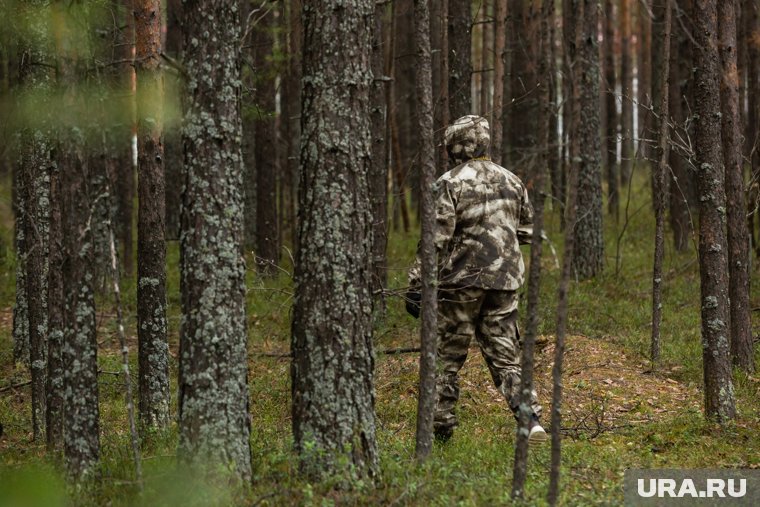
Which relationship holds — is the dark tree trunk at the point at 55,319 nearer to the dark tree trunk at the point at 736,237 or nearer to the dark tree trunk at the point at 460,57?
the dark tree trunk at the point at 736,237

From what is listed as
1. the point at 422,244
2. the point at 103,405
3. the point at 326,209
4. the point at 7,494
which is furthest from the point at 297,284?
the point at 103,405

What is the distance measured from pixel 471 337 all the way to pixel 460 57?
7610 millimetres

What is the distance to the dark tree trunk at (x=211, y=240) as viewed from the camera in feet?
18.0

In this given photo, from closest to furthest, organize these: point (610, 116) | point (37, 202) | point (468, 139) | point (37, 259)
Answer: point (468, 139)
point (37, 202)
point (37, 259)
point (610, 116)

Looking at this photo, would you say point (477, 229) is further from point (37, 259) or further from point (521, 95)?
point (521, 95)

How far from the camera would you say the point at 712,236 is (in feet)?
27.5

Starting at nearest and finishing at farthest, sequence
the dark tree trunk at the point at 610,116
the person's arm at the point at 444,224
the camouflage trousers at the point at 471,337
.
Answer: the person's arm at the point at 444,224, the camouflage trousers at the point at 471,337, the dark tree trunk at the point at 610,116

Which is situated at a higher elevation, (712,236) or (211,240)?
(712,236)

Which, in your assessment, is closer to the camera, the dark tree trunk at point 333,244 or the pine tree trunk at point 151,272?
the dark tree trunk at point 333,244

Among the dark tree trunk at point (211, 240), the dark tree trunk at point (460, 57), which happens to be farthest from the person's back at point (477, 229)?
the dark tree trunk at point (460, 57)

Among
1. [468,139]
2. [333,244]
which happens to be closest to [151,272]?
[468,139]

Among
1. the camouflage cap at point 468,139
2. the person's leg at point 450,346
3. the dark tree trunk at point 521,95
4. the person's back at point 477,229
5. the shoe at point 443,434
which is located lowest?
the shoe at point 443,434

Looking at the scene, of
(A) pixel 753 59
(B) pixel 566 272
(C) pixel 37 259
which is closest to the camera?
(B) pixel 566 272

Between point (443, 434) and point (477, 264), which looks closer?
point (477, 264)
